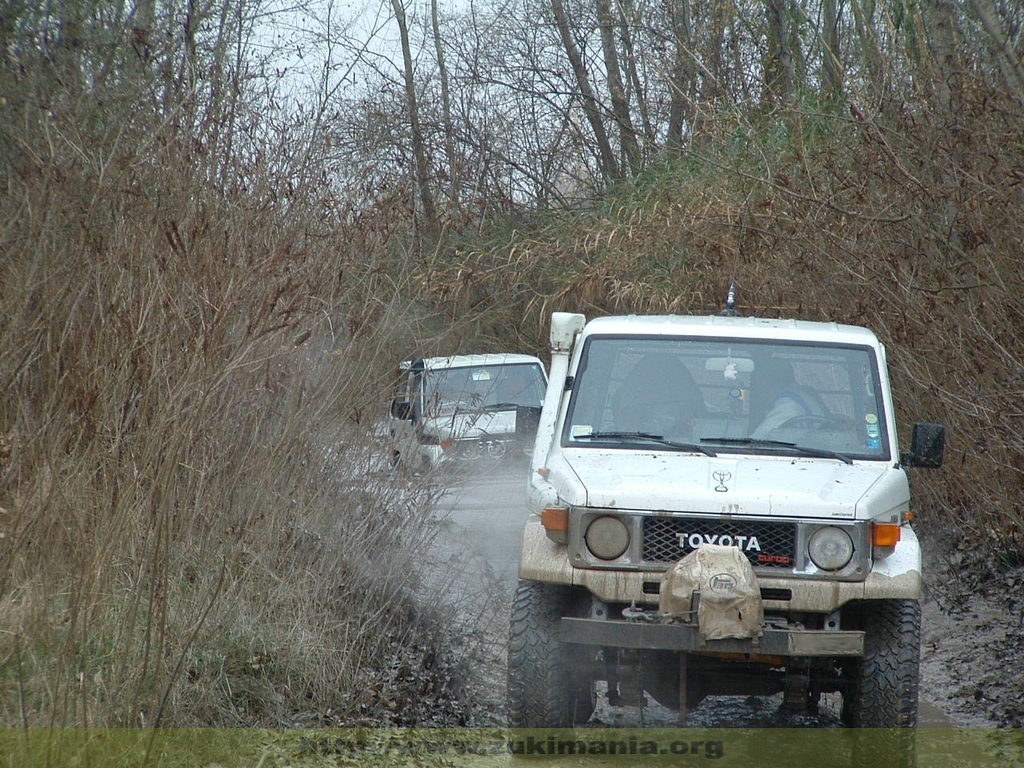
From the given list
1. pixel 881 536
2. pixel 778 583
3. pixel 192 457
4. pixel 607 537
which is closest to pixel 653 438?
pixel 607 537

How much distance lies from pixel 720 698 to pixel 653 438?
1838 mm

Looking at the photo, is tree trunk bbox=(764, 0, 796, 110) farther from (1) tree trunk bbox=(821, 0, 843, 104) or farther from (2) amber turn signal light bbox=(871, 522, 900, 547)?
(2) amber turn signal light bbox=(871, 522, 900, 547)

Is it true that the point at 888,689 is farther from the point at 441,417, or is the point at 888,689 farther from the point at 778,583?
the point at 441,417

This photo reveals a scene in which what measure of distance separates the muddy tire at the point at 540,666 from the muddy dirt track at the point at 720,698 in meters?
0.38

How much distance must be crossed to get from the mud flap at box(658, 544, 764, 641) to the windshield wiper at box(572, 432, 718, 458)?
2.55 feet

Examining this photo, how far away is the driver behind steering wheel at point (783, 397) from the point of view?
571 centimetres

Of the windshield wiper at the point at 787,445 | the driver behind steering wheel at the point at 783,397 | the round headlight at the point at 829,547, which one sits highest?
the driver behind steering wheel at the point at 783,397

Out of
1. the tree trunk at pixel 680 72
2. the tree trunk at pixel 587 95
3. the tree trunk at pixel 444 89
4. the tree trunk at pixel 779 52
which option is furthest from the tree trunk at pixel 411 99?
the tree trunk at pixel 779 52

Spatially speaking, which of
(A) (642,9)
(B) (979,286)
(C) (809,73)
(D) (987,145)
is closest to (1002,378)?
(B) (979,286)

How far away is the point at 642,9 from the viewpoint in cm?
2019

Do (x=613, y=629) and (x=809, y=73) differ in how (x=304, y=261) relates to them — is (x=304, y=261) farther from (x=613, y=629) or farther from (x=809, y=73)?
(x=809, y=73)

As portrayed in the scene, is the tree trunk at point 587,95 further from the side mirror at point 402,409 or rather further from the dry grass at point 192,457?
the side mirror at point 402,409

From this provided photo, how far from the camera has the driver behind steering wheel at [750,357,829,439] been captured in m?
5.71

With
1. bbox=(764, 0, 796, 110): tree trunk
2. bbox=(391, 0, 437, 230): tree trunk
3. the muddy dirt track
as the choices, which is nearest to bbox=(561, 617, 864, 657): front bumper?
the muddy dirt track
